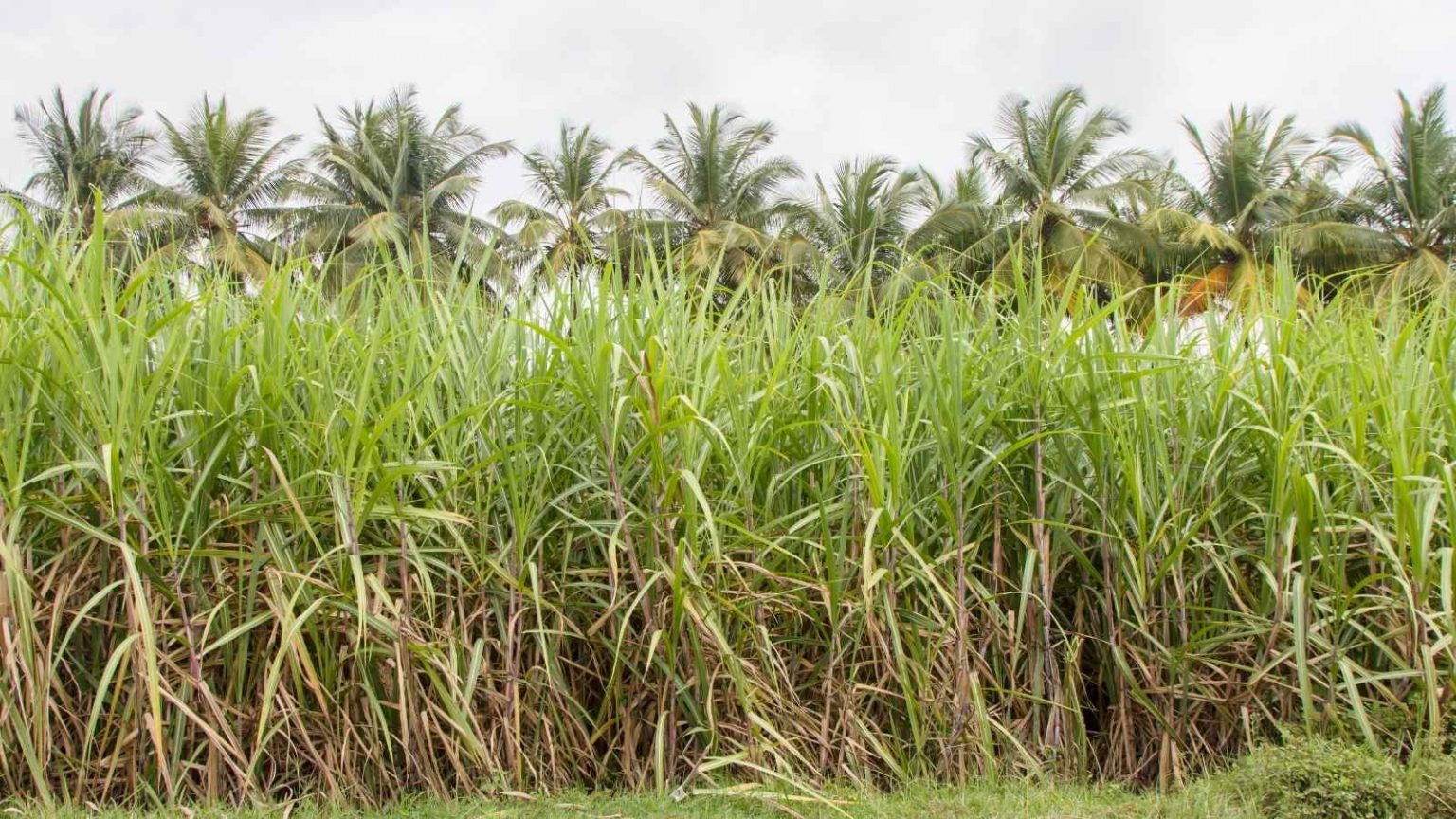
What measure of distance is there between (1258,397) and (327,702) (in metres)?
2.50

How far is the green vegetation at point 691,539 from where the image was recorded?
7.44 ft

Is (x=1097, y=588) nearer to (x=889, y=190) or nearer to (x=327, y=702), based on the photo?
(x=327, y=702)

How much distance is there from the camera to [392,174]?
24922 mm

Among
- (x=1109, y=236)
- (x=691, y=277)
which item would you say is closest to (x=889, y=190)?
(x=1109, y=236)

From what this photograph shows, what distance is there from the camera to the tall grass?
228 cm

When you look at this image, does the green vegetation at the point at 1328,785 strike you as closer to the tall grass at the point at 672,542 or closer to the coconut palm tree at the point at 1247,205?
the tall grass at the point at 672,542

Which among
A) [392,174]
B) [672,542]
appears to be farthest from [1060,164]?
[672,542]

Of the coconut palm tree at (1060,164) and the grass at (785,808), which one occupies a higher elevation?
the coconut palm tree at (1060,164)

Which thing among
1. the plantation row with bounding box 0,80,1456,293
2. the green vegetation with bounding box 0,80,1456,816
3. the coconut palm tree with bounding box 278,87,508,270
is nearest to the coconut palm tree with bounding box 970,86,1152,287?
the plantation row with bounding box 0,80,1456,293

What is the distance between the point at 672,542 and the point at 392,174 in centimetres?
2464

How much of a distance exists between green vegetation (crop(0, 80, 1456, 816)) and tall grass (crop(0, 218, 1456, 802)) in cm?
2

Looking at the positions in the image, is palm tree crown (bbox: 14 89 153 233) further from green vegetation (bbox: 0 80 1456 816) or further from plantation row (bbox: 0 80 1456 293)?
green vegetation (bbox: 0 80 1456 816)

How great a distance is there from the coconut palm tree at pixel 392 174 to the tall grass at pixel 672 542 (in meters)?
21.6

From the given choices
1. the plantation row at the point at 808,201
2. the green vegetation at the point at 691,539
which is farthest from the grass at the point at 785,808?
the plantation row at the point at 808,201
